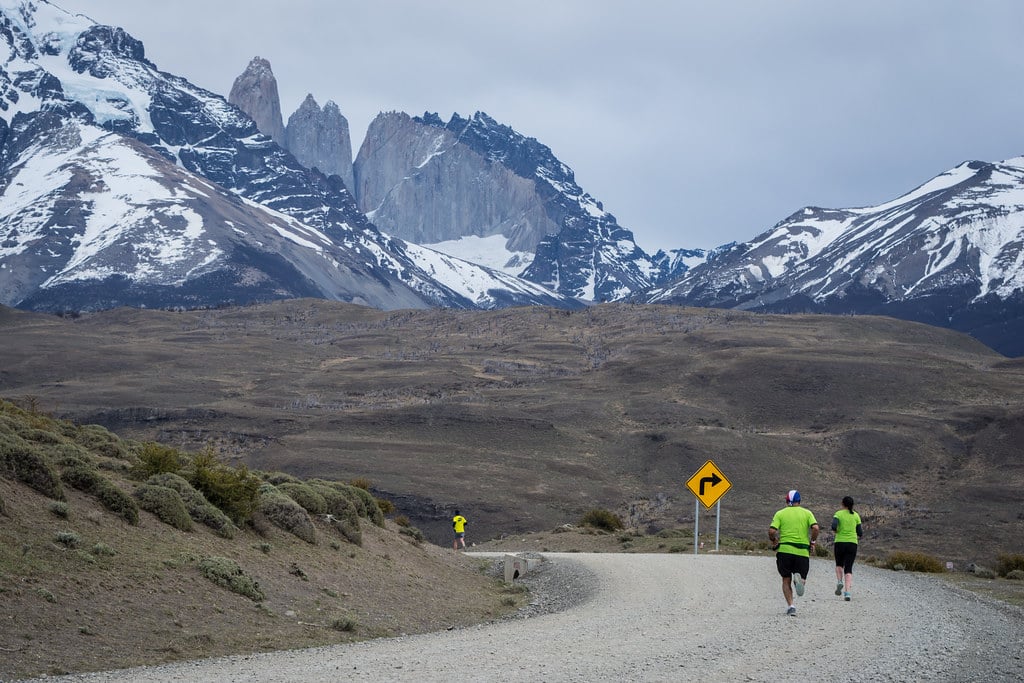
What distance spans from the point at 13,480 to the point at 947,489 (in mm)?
66238

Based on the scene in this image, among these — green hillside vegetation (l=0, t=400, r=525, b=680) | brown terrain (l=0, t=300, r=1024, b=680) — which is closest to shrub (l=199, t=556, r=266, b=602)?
green hillside vegetation (l=0, t=400, r=525, b=680)

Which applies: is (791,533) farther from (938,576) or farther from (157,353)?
(157,353)

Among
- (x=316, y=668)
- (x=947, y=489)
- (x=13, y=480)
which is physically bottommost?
(x=947, y=489)

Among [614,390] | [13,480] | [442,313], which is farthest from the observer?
[442,313]

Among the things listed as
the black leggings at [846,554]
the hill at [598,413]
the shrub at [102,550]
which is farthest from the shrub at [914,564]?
the shrub at [102,550]

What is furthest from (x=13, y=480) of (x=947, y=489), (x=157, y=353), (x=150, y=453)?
(x=157, y=353)

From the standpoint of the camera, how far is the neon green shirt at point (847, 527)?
59.5 ft

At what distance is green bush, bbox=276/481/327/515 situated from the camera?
907 inches

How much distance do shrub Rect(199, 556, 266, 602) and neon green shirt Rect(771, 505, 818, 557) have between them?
7.89 meters

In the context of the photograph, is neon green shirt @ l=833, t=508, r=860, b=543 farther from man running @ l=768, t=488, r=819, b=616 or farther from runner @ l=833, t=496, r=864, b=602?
man running @ l=768, t=488, r=819, b=616

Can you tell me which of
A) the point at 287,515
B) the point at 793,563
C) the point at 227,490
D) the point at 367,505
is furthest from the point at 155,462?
the point at 793,563

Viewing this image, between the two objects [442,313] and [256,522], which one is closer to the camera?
[256,522]

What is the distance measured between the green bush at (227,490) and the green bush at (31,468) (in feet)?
12.6

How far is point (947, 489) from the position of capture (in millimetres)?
71125
